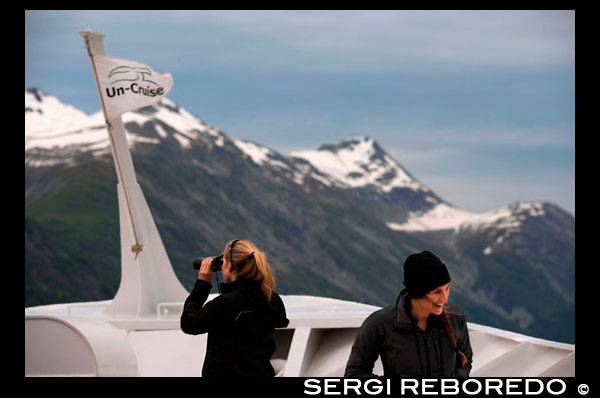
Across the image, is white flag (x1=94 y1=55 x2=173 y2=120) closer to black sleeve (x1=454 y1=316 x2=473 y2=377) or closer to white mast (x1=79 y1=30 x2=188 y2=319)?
white mast (x1=79 y1=30 x2=188 y2=319)

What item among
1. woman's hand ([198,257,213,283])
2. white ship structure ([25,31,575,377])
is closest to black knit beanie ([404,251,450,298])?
woman's hand ([198,257,213,283])

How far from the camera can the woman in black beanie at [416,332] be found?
7008 mm

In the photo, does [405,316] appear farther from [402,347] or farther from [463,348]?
[463,348]

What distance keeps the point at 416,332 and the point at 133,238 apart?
536 inches

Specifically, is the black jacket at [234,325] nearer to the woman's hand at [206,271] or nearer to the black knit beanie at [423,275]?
the woman's hand at [206,271]

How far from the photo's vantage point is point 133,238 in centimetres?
2014

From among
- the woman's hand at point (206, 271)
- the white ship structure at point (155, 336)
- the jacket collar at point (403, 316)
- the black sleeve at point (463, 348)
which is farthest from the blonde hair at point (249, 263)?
the white ship structure at point (155, 336)

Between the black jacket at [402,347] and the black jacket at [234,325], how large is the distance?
4.34 feet

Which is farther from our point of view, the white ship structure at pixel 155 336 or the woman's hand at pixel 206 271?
the white ship structure at pixel 155 336

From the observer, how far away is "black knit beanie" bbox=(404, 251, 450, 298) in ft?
22.9

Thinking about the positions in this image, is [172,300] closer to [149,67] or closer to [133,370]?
[149,67]

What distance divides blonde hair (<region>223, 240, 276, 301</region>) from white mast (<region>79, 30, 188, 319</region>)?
11.7 m

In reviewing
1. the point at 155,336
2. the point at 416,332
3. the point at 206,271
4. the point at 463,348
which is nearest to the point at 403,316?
the point at 416,332
